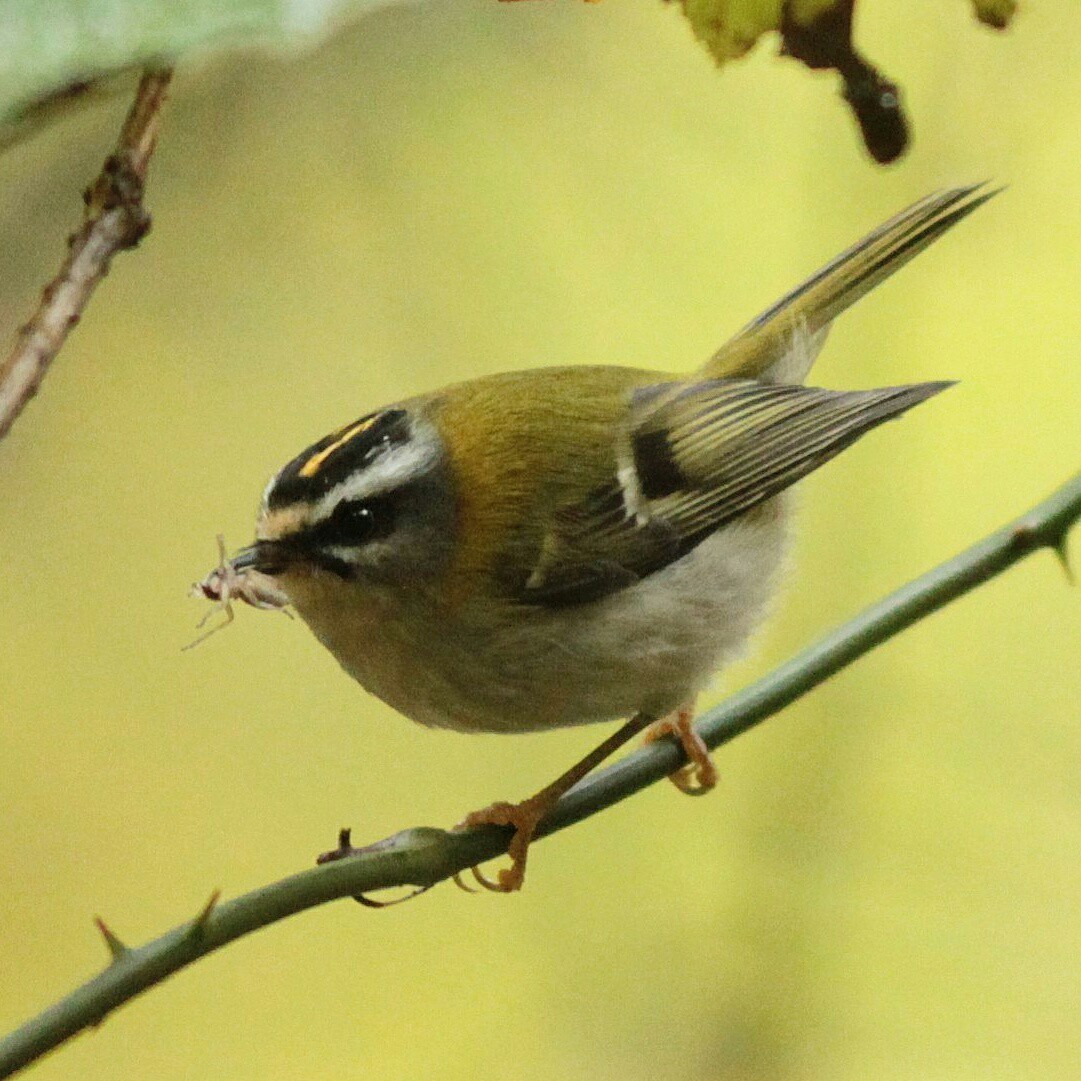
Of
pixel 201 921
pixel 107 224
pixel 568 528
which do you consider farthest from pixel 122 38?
pixel 568 528

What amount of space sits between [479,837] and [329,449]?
0.34 metres

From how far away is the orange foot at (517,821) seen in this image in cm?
103

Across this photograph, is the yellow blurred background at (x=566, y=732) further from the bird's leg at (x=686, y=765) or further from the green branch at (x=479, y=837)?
the green branch at (x=479, y=837)

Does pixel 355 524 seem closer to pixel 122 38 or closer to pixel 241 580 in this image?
pixel 241 580

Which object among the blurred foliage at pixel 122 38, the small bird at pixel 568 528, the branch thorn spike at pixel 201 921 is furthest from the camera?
the small bird at pixel 568 528

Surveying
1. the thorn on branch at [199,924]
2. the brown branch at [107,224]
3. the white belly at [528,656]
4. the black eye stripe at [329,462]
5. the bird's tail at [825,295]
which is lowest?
the white belly at [528,656]

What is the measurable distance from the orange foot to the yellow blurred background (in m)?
0.36

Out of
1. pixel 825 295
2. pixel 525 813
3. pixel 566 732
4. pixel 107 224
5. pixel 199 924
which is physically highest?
pixel 107 224

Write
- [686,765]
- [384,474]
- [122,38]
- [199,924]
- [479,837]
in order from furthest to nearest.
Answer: [686,765] → [384,474] → [479,837] → [199,924] → [122,38]

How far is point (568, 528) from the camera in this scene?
4.42 ft

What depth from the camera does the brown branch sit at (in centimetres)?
65

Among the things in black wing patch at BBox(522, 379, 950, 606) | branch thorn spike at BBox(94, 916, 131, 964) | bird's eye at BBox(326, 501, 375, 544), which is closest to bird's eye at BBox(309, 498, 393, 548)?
bird's eye at BBox(326, 501, 375, 544)

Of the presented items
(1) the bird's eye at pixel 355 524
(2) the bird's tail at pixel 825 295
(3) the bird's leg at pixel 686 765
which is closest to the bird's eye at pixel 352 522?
(1) the bird's eye at pixel 355 524

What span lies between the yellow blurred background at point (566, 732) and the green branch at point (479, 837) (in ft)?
1.98
